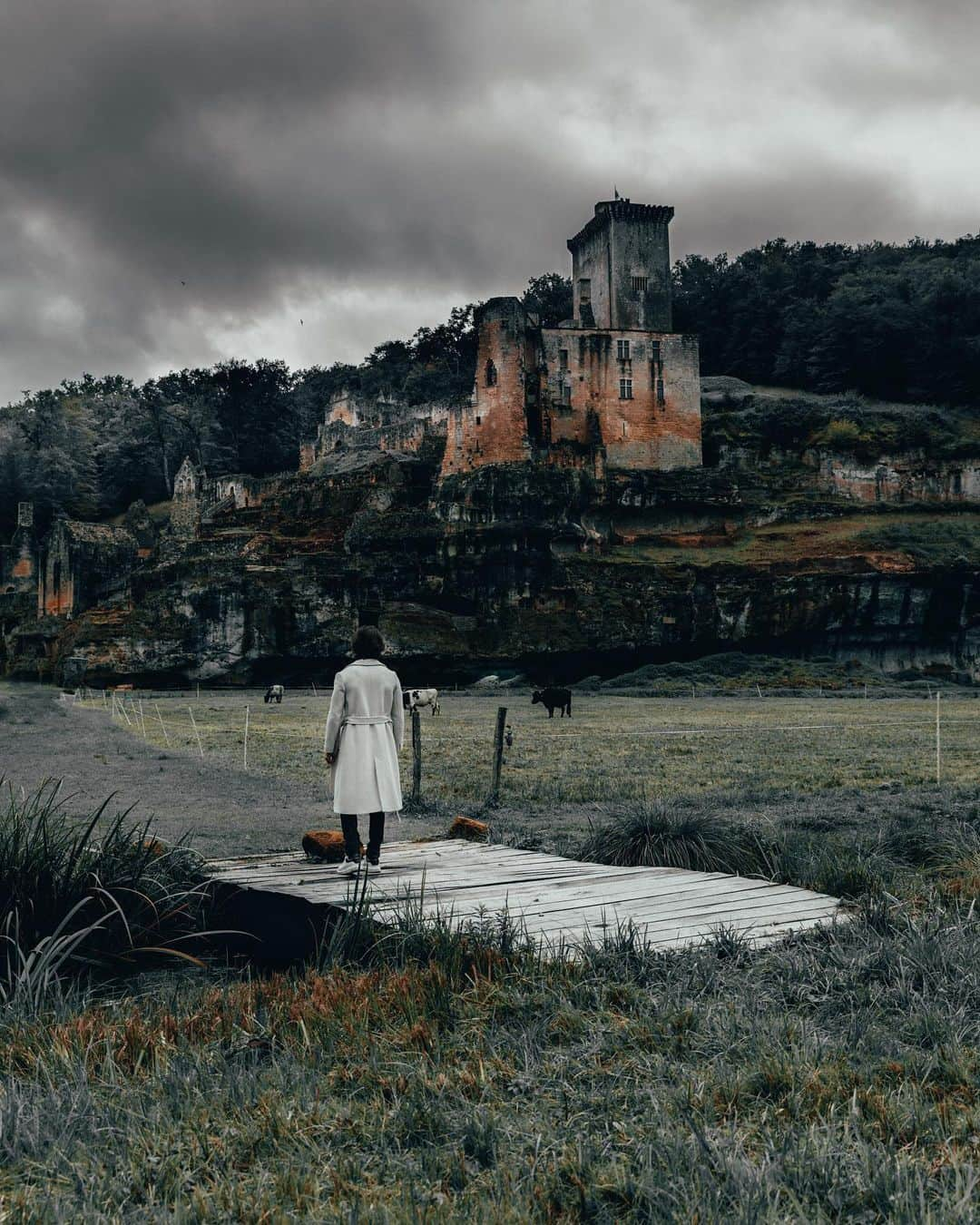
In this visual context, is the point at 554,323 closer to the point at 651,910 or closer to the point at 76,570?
the point at 76,570

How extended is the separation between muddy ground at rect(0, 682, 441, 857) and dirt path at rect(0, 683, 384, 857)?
0.5 inches

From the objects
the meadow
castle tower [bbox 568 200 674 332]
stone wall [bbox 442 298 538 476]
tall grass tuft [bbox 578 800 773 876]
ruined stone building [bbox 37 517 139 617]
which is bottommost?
tall grass tuft [bbox 578 800 773 876]

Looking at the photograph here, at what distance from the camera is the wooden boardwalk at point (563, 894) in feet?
17.7

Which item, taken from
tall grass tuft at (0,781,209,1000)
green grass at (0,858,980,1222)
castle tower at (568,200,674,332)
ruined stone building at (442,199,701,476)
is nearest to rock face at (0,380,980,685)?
ruined stone building at (442,199,701,476)

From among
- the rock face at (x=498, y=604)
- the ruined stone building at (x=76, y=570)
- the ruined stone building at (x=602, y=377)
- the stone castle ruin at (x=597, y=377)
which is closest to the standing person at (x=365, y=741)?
the rock face at (x=498, y=604)

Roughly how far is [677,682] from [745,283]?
186 feet

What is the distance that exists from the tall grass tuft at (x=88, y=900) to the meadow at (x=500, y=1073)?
3 centimetres

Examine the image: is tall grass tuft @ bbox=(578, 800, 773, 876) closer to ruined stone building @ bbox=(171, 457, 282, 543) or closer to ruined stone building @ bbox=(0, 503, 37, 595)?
ruined stone building @ bbox=(171, 457, 282, 543)

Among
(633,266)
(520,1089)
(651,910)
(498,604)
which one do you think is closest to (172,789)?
(651,910)

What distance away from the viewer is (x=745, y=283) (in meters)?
94.4

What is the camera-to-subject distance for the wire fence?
570 inches

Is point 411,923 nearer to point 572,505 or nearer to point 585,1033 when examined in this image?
point 585,1033

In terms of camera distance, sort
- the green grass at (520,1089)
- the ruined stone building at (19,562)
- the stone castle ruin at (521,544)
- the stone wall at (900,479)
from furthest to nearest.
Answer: the ruined stone building at (19,562) → the stone wall at (900,479) → the stone castle ruin at (521,544) → the green grass at (520,1089)

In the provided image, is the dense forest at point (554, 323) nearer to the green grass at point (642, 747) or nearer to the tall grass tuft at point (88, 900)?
the green grass at point (642, 747)
